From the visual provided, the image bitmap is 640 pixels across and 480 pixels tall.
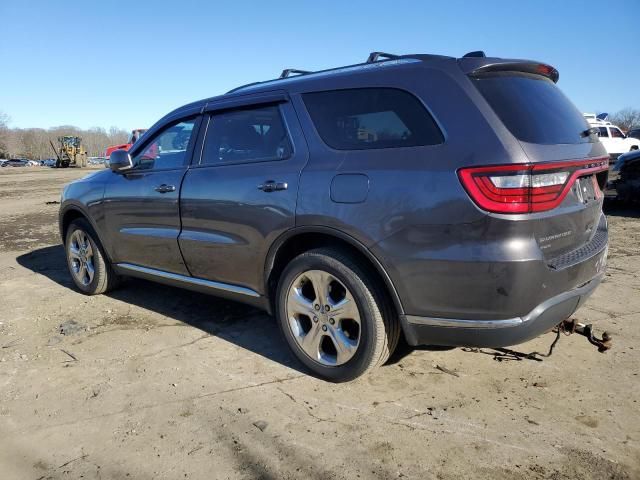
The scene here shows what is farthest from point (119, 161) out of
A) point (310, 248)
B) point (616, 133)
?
point (616, 133)

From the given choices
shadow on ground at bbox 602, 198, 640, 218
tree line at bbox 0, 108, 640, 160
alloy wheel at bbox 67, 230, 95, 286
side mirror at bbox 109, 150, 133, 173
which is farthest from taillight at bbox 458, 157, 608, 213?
tree line at bbox 0, 108, 640, 160

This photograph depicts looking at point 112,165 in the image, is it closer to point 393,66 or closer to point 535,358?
point 393,66

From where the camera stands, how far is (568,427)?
251cm

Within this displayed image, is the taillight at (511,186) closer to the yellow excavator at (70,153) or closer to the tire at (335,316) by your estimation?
the tire at (335,316)

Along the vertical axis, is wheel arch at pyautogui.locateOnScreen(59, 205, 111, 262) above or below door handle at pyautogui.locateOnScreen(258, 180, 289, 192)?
below

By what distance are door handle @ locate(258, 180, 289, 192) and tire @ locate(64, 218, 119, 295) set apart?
242 centimetres

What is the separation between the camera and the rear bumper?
8.02 ft

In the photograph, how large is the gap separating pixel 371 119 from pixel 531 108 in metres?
0.85

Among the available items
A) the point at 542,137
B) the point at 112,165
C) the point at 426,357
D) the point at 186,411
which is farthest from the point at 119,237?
the point at 542,137

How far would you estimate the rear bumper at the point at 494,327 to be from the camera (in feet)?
8.02

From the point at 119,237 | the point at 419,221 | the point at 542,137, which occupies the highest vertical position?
the point at 542,137

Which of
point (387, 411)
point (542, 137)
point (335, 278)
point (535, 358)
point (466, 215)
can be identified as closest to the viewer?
point (466, 215)

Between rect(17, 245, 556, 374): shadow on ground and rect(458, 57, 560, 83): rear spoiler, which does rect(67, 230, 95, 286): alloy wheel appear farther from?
rect(458, 57, 560, 83): rear spoiler

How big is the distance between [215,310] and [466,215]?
8.99ft
